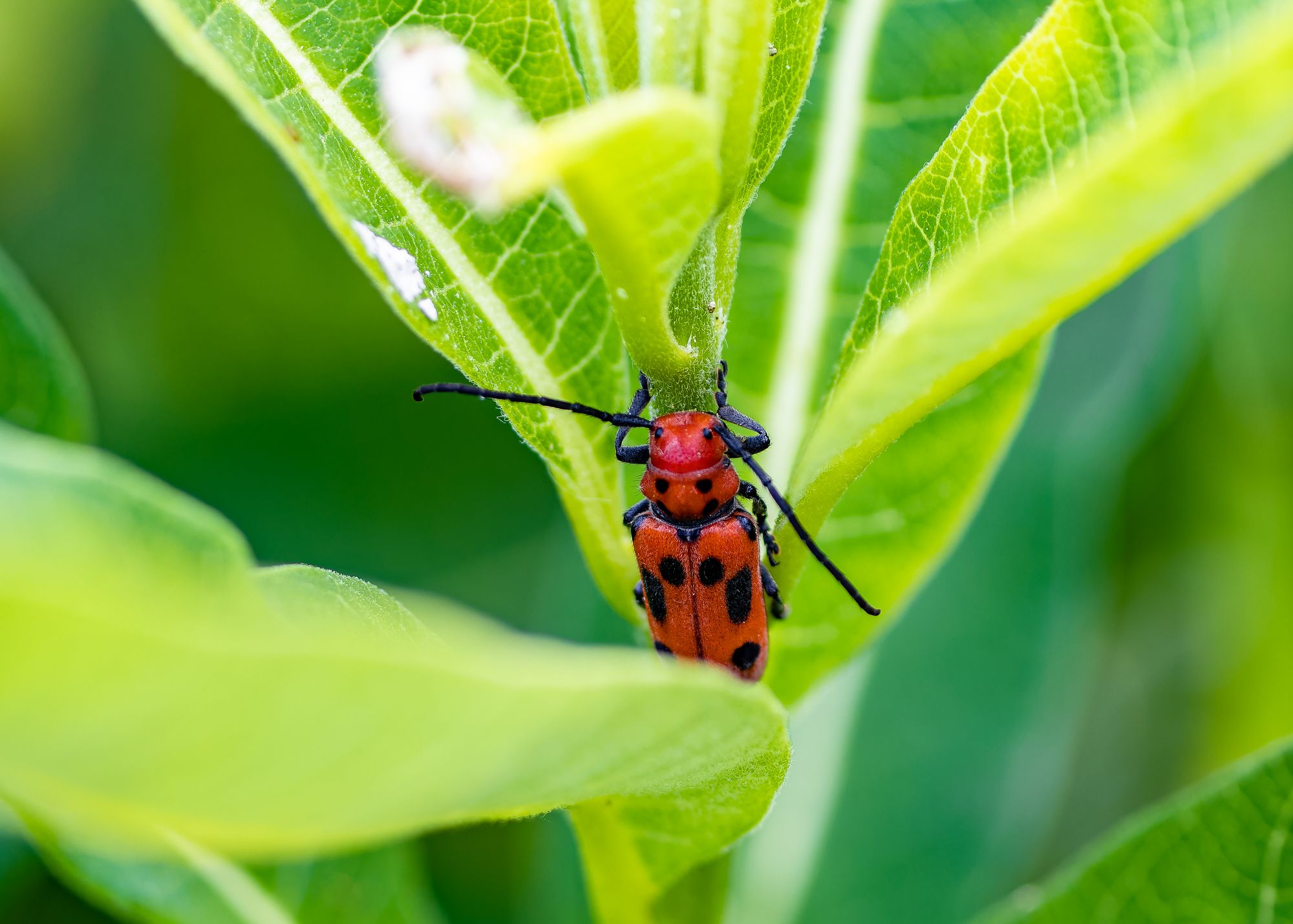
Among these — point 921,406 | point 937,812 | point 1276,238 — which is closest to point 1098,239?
point 921,406

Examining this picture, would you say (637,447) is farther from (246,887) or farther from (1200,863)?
(1200,863)

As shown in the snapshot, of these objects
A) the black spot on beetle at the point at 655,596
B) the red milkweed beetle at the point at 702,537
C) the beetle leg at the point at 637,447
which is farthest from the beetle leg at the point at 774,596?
the beetle leg at the point at 637,447

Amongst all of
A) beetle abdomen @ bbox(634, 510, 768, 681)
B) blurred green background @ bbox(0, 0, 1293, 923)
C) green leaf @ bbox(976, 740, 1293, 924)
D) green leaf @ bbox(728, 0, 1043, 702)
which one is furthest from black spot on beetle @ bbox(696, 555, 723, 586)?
green leaf @ bbox(976, 740, 1293, 924)

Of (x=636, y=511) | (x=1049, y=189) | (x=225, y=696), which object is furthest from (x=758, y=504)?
(x=225, y=696)

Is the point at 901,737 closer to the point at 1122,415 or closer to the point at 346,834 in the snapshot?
the point at 1122,415

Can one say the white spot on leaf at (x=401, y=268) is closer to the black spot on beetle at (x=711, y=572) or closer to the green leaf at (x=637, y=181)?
the green leaf at (x=637, y=181)

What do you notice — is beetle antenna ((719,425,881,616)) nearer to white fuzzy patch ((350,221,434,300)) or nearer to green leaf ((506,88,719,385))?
green leaf ((506,88,719,385))
